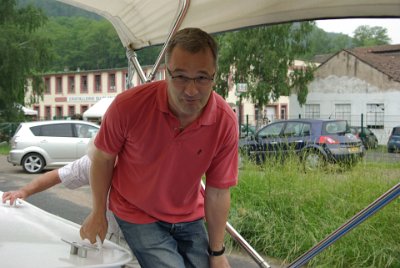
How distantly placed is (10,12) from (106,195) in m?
27.7

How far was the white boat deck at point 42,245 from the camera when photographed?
2.00 m

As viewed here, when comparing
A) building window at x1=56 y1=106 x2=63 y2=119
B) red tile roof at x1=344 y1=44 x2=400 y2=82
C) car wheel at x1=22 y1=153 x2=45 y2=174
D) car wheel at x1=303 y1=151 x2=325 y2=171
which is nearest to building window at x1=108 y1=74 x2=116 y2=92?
building window at x1=56 y1=106 x2=63 y2=119

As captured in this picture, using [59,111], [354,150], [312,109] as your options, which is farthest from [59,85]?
[354,150]

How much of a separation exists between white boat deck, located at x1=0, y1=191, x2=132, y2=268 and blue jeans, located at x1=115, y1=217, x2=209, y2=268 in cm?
8

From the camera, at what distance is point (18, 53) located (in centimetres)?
2516

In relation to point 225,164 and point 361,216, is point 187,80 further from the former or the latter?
point 361,216

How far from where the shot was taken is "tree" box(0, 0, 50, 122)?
987 inches

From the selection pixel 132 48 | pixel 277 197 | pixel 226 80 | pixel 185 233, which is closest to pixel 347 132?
pixel 277 197

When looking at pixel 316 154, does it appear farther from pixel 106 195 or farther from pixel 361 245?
pixel 106 195

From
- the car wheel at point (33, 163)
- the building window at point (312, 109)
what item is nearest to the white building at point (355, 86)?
the building window at point (312, 109)

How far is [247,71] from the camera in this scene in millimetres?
29062

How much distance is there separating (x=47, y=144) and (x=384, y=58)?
29455 millimetres

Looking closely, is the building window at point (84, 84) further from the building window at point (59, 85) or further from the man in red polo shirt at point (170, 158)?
the man in red polo shirt at point (170, 158)

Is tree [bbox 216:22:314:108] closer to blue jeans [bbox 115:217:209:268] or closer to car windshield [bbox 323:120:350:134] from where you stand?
car windshield [bbox 323:120:350:134]
